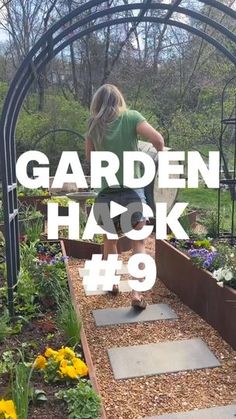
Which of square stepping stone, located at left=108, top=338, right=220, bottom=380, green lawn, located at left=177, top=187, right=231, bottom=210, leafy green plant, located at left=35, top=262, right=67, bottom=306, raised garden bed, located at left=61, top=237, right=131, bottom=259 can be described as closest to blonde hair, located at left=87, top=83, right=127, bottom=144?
leafy green plant, located at left=35, top=262, right=67, bottom=306

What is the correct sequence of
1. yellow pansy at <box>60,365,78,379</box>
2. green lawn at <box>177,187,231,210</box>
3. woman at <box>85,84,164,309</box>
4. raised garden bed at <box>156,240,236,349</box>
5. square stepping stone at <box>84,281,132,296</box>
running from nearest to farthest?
yellow pansy at <box>60,365,78,379</box> < raised garden bed at <box>156,240,236,349</box> < woman at <box>85,84,164,309</box> < square stepping stone at <box>84,281,132,296</box> < green lawn at <box>177,187,231,210</box>

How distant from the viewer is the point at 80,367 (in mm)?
1626

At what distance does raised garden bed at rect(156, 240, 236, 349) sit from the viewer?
2.29 meters

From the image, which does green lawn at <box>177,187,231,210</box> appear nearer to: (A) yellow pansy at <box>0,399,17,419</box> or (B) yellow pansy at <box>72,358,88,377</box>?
(B) yellow pansy at <box>72,358,88,377</box>

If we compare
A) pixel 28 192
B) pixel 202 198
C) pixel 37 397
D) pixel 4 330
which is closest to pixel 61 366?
pixel 37 397

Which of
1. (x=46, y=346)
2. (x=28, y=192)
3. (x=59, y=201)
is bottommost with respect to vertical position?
(x=46, y=346)

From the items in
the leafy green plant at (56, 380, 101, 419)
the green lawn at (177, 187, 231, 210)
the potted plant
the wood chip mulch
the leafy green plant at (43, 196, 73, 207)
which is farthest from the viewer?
the green lawn at (177, 187, 231, 210)

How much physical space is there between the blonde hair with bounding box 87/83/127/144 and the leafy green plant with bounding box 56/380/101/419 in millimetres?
1653

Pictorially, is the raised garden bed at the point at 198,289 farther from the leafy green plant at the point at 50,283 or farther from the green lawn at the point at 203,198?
the green lawn at the point at 203,198

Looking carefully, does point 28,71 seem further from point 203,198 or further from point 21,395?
point 203,198

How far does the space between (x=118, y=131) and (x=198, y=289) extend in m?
1.14

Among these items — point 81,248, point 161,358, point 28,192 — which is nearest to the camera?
point 161,358

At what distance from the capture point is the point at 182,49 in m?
10.2

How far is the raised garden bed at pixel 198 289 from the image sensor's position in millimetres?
2291
